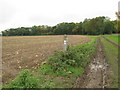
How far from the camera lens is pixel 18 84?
4094mm

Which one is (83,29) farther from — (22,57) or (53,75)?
(53,75)

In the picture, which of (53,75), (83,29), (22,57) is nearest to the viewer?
(53,75)

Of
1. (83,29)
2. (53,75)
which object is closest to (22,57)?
(53,75)

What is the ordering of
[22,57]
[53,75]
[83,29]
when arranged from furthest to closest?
1. [83,29]
2. [22,57]
3. [53,75]

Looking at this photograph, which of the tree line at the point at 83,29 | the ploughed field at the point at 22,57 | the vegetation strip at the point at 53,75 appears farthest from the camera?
the tree line at the point at 83,29

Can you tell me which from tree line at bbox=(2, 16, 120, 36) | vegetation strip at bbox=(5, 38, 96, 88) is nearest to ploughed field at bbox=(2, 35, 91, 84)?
vegetation strip at bbox=(5, 38, 96, 88)

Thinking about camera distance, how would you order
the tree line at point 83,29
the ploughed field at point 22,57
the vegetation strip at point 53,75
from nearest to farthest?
the vegetation strip at point 53,75
the ploughed field at point 22,57
the tree line at point 83,29

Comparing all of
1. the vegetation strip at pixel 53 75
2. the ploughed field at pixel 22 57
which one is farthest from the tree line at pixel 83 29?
the vegetation strip at pixel 53 75

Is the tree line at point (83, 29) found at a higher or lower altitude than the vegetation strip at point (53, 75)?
higher

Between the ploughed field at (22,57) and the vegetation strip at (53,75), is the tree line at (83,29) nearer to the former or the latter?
the ploughed field at (22,57)

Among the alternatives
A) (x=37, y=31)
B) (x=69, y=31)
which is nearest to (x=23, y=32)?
(x=37, y=31)

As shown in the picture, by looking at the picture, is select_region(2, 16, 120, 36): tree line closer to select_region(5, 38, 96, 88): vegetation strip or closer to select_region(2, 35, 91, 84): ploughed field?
select_region(2, 35, 91, 84): ploughed field

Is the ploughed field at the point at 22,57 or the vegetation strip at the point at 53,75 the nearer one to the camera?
the vegetation strip at the point at 53,75

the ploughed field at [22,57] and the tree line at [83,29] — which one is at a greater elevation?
the tree line at [83,29]
